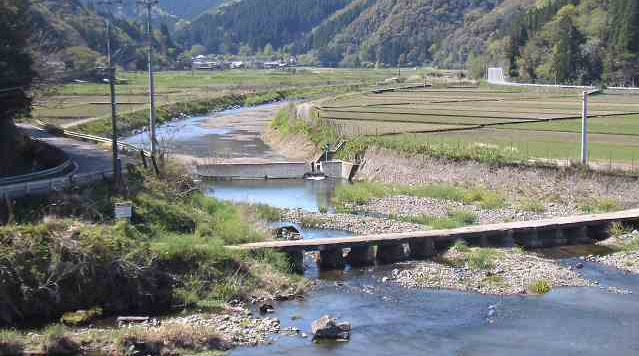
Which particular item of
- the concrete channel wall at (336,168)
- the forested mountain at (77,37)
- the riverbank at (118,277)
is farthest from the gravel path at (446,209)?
the forested mountain at (77,37)

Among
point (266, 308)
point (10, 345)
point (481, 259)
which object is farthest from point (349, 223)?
point (10, 345)

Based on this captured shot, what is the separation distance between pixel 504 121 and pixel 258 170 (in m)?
27.0

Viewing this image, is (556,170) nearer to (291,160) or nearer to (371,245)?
(371,245)

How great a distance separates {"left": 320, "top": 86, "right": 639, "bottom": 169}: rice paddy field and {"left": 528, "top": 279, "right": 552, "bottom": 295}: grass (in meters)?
21.7

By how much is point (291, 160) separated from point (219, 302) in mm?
40396

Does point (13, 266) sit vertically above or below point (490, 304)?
above

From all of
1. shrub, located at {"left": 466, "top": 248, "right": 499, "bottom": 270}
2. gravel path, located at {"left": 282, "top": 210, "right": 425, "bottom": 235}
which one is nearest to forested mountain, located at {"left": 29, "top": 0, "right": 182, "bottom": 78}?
gravel path, located at {"left": 282, "top": 210, "right": 425, "bottom": 235}

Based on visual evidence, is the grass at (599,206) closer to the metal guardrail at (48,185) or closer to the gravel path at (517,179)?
the gravel path at (517,179)

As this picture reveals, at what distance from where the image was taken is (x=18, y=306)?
26.7 metres

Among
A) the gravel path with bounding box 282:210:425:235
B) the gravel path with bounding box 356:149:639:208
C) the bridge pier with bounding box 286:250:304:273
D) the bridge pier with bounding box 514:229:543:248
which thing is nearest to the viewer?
the bridge pier with bounding box 286:250:304:273

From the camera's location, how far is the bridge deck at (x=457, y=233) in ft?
111

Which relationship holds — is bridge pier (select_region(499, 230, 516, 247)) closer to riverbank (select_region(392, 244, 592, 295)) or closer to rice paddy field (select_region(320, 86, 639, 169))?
riverbank (select_region(392, 244, 592, 295))

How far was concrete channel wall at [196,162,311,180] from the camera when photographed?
61750 mm

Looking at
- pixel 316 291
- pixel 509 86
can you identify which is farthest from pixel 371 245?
pixel 509 86
